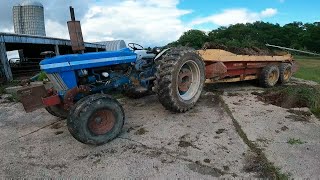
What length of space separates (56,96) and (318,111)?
15.7 feet

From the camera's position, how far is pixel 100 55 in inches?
220

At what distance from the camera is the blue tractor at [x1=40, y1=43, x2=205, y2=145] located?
15.5 ft

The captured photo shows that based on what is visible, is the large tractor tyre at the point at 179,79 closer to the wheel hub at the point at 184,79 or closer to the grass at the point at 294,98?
the wheel hub at the point at 184,79

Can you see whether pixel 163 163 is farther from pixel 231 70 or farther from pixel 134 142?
pixel 231 70

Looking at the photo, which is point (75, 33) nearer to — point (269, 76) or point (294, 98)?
point (294, 98)

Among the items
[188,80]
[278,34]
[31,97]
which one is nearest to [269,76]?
[188,80]

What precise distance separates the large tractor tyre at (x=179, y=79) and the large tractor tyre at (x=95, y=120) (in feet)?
3.84

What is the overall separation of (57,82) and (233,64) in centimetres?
463

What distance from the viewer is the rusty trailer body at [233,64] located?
296 inches

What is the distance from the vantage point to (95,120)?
15.8 feet

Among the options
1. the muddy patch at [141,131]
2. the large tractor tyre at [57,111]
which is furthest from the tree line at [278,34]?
the muddy patch at [141,131]

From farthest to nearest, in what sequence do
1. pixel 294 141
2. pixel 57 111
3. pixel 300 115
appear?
pixel 300 115 < pixel 57 111 < pixel 294 141

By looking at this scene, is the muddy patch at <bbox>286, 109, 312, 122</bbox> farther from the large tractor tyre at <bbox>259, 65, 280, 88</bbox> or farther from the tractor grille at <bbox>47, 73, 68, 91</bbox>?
the tractor grille at <bbox>47, 73, 68, 91</bbox>

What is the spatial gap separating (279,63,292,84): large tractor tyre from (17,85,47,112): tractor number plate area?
7257mm
